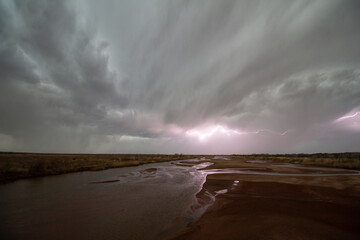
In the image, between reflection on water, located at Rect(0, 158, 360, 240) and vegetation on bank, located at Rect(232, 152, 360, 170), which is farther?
vegetation on bank, located at Rect(232, 152, 360, 170)

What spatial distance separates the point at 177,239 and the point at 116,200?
23.0 ft

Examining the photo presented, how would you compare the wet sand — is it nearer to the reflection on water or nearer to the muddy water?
the reflection on water

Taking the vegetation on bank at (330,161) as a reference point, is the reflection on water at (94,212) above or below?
above

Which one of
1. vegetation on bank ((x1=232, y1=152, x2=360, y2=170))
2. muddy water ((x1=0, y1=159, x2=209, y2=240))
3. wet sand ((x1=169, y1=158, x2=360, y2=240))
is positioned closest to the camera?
wet sand ((x1=169, y1=158, x2=360, y2=240))

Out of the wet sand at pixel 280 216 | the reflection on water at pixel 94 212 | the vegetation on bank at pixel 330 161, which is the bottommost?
the vegetation on bank at pixel 330 161

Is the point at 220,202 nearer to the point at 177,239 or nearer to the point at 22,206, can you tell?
the point at 177,239

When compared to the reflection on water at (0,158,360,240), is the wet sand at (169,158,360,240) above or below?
above

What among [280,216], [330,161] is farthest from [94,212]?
[330,161]

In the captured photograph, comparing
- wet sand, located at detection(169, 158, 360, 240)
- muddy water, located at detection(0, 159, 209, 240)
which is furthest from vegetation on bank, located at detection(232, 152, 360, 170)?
muddy water, located at detection(0, 159, 209, 240)

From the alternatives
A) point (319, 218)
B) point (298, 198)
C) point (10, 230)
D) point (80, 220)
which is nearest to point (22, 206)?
point (10, 230)

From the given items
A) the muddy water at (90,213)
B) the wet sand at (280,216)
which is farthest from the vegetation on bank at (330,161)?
the muddy water at (90,213)

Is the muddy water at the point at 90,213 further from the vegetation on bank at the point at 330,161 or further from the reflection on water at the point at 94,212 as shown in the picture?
the vegetation on bank at the point at 330,161

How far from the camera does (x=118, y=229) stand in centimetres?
647

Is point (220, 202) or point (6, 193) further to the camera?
point (6, 193)
